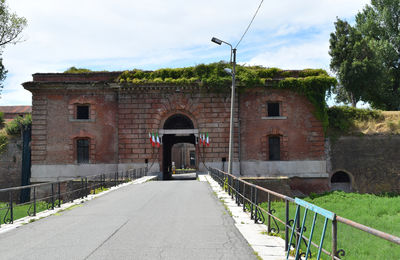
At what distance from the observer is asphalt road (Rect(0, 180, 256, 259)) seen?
20.1 ft

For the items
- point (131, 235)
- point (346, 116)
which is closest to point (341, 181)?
Result: point (346, 116)

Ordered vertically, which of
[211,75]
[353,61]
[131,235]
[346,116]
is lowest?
[131,235]

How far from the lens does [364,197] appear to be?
23.3 metres

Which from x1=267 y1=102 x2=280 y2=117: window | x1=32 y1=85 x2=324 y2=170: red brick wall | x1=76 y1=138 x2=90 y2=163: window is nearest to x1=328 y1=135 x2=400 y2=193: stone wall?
x1=32 y1=85 x2=324 y2=170: red brick wall

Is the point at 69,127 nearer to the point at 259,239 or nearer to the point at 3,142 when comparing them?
the point at 3,142

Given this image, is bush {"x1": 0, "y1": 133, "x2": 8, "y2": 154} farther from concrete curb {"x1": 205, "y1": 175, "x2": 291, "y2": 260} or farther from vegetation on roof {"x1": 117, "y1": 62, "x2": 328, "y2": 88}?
concrete curb {"x1": 205, "y1": 175, "x2": 291, "y2": 260}

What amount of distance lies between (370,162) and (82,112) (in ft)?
72.2

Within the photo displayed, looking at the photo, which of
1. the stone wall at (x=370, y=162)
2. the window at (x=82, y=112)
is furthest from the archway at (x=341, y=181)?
the window at (x=82, y=112)

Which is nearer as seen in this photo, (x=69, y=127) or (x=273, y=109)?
(x=69, y=127)

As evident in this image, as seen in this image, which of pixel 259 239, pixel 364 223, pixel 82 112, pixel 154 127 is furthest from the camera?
pixel 82 112

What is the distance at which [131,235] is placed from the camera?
7512mm

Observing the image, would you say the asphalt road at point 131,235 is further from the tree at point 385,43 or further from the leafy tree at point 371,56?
the tree at point 385,43

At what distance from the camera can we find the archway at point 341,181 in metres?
28.0

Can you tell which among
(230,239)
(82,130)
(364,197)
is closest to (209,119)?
(82,130)
